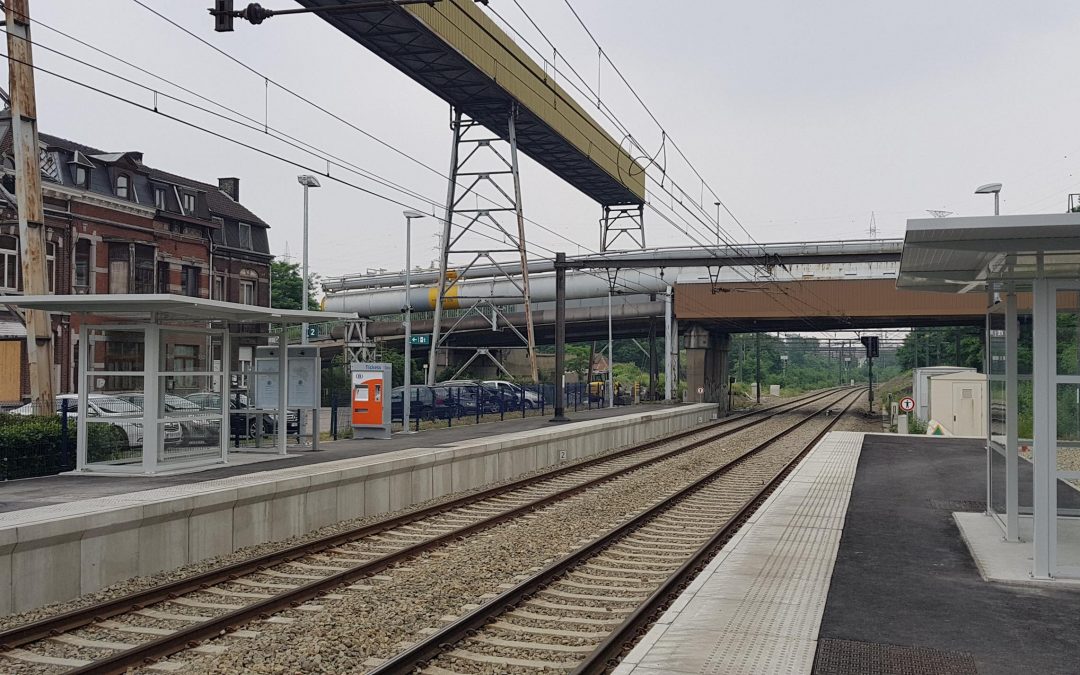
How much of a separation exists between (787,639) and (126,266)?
133 feet

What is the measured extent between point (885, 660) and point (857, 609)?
4.69ft

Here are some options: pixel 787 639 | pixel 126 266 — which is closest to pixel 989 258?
pixel 787 639

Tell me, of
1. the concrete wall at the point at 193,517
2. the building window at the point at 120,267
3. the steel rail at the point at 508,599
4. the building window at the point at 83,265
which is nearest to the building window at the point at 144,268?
the building window at the point at 120,267

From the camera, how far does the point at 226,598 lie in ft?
30.1

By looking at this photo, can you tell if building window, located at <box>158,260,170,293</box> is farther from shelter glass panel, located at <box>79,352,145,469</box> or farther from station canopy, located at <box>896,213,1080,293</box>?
station canopy, located at <box>896,213,1080,293</box>

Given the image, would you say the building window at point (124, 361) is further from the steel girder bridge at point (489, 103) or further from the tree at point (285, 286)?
the tree at point (285, 286)

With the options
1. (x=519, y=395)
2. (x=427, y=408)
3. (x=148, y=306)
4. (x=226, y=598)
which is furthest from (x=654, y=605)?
(x=519, y=395)

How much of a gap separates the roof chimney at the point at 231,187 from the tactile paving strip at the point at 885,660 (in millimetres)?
55856

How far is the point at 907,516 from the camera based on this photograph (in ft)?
43.2

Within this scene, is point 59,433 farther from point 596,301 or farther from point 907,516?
point 596,301

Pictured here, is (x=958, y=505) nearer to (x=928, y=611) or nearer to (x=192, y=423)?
(x=928, y=611)

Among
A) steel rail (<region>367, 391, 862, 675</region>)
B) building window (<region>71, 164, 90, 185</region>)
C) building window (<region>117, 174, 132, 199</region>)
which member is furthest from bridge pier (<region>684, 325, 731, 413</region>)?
steel rail (<region>367, 391, 862, 675</region>)

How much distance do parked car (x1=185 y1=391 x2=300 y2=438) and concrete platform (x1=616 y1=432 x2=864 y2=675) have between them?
344 inches

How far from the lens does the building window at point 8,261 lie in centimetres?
3553
